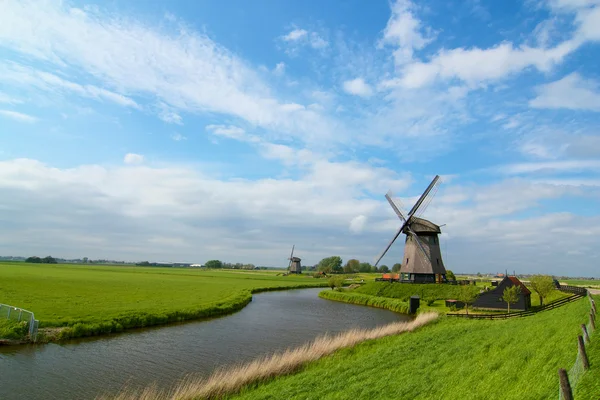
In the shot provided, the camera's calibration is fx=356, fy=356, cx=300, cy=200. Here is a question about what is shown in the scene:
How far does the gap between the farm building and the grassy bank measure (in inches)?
326

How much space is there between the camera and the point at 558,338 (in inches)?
553

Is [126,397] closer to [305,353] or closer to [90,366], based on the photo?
[90,366]

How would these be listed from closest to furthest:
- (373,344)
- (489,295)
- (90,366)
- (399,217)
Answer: (90,366)
(373,344)
(489,295)
(399,217)

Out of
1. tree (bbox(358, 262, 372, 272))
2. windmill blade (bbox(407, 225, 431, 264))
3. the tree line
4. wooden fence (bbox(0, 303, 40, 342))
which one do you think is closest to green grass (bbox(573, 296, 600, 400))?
wooden fence (bbox(0, 303, 40, 342))

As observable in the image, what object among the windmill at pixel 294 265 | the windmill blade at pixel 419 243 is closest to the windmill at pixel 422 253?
the windmill blade at pixel 419 243

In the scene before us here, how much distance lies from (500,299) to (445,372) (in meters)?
30.6

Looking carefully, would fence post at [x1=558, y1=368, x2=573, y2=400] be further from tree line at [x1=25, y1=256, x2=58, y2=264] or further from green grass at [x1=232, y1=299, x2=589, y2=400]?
tree line at [x1=25, y1=256, x2=58, y2=264]

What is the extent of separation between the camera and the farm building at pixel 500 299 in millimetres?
36906

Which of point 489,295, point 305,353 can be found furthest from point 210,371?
point 489,295

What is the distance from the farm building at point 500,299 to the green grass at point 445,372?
21.8m

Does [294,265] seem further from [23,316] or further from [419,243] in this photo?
[23,316]

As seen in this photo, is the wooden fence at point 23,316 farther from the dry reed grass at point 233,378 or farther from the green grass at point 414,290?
the green grass at point 414,290

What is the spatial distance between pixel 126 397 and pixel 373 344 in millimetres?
13412

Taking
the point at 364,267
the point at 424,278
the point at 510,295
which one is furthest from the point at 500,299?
the point at 364,267
